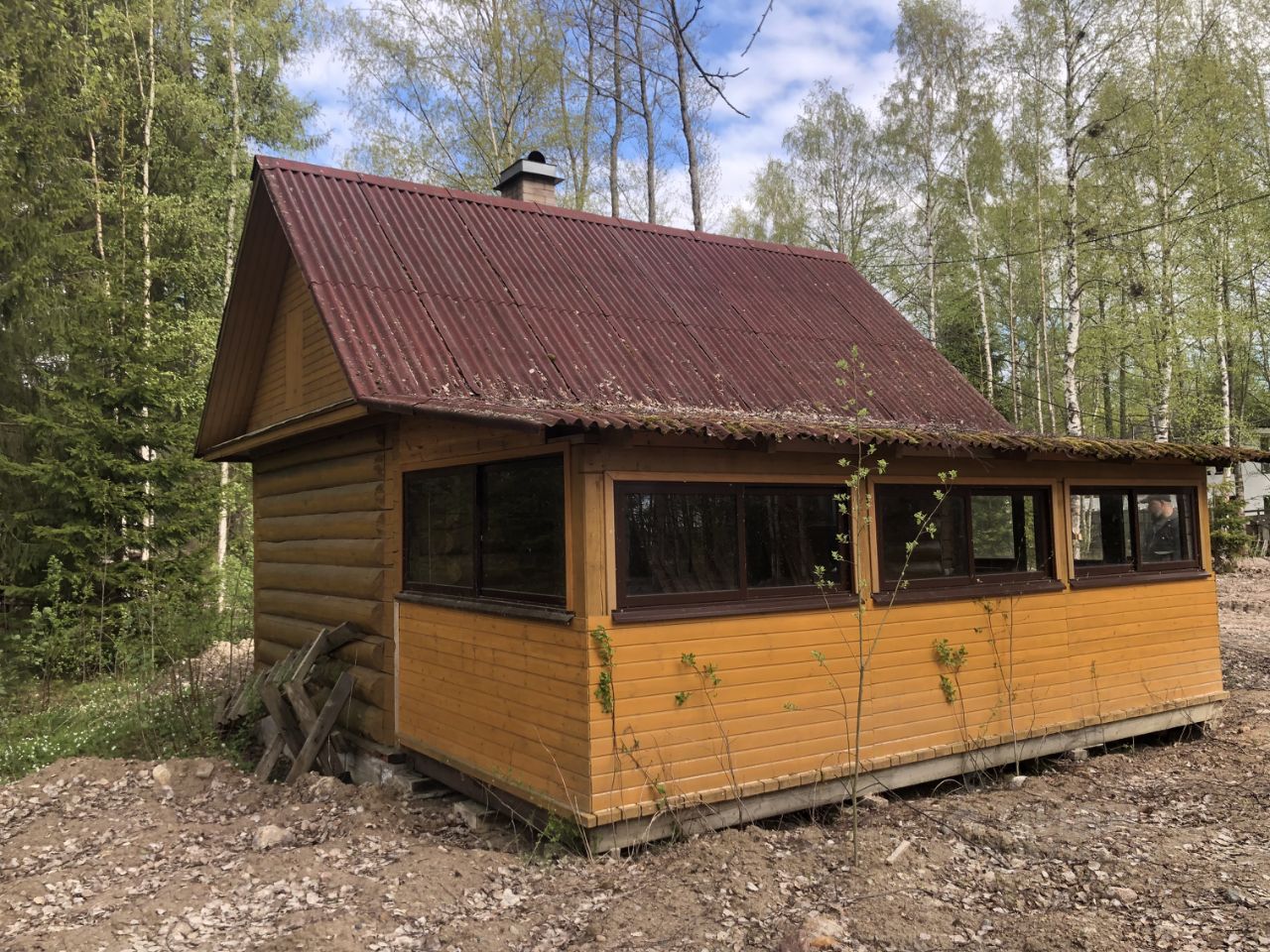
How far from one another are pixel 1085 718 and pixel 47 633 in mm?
12813

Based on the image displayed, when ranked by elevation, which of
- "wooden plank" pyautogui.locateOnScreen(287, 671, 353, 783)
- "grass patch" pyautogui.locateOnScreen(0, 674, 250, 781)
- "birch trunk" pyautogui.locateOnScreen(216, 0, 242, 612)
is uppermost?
"birch trunk" pyautogui.locateOnScreen(216, 0, 242, 612)

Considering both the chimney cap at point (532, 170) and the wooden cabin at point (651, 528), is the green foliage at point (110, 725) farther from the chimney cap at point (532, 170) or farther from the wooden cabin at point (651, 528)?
the chimney cap at point (532, 170)

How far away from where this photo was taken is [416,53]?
1914 centimetres

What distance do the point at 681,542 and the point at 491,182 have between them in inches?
643

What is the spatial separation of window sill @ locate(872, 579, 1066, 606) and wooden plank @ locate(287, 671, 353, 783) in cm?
438

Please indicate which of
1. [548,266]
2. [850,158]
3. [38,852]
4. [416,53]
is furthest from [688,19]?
[850,158]

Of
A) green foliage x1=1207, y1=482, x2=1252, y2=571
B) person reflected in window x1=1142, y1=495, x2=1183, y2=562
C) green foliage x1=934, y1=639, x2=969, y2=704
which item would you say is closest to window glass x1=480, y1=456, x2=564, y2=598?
green foliage x1=934, y1=639, x2=969, y2=704

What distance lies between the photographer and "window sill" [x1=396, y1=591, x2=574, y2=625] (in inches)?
218

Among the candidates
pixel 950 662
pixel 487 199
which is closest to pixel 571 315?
pixel 487 199

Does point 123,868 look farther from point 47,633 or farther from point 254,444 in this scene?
point 47,633

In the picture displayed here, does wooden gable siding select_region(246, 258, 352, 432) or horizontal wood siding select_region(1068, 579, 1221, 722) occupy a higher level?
wooden gable siding select_region(246, 258, 352, 432)

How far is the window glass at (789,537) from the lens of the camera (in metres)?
6.05

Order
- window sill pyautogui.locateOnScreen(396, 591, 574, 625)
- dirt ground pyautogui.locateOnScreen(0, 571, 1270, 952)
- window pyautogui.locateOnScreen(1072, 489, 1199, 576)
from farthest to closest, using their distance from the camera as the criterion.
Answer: window pyautogui.locateOnScreen(1072, 489, 1199, 576) → window sill pyautogui.locateOnScreen(396, 591, 574, 625) → dirt ground pyautogui.locateOnScreen(0, 571, 1270, 952)

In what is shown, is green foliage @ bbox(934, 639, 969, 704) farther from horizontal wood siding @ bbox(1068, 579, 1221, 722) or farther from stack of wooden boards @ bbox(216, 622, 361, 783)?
stack of wooden boards @ bbox(216, 622, 361, 783)
